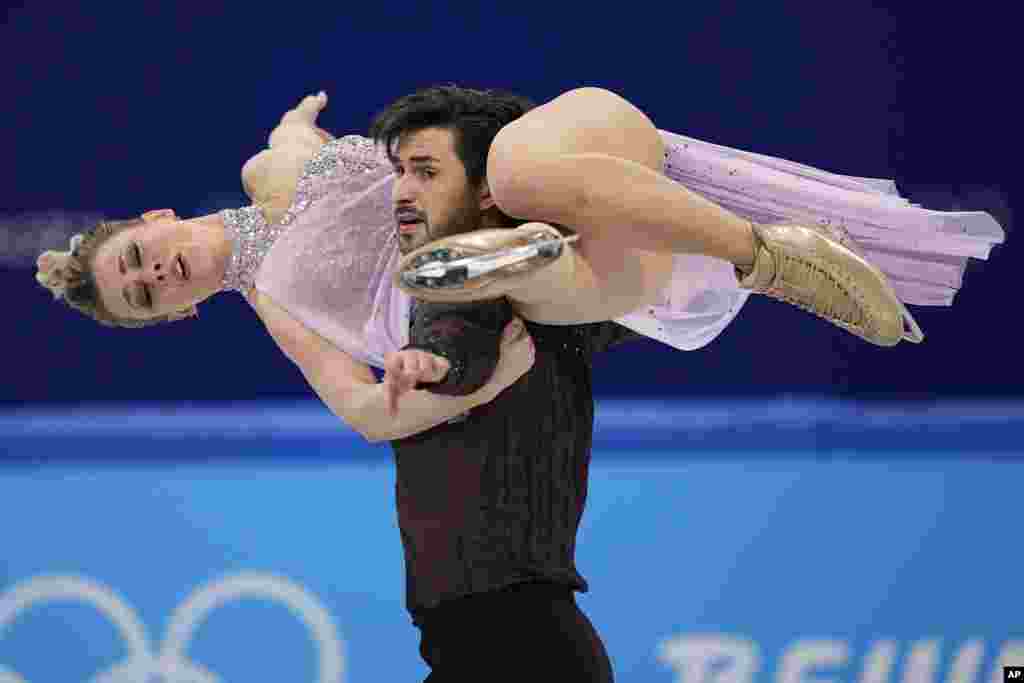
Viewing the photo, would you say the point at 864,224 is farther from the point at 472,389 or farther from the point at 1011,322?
the point at 1011,322

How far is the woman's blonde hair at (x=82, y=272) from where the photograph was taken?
337cm

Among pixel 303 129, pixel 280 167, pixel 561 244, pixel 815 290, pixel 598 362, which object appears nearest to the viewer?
pixel 561 244

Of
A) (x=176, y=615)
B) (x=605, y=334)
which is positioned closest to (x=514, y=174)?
(x=605, y=334)

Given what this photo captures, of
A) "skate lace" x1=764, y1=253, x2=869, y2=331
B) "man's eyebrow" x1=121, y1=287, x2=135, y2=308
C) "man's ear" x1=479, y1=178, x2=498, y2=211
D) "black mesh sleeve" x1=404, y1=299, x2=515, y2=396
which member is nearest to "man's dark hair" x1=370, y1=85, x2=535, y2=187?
"man's ear" x1=479, y1=178, x2=498, y2=211

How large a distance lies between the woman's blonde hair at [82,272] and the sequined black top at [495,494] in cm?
74

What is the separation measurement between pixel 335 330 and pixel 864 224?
1024mm

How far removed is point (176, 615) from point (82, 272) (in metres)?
0.96

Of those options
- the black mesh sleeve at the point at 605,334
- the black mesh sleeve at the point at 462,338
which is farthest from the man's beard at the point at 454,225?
the black mesh sleeve at the point at 605,334

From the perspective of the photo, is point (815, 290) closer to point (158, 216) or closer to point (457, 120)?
point (457, 120)

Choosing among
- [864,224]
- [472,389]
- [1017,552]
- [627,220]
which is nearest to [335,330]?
[472,389]

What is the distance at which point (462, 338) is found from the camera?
9.01ft

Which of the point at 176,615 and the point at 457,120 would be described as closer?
the point at 457,120

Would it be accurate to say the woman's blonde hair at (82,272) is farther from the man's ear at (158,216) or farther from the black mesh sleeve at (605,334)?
the black mesh sleeve at (605,334)

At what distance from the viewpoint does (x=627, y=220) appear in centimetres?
274
